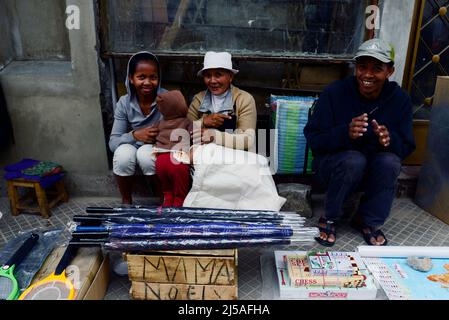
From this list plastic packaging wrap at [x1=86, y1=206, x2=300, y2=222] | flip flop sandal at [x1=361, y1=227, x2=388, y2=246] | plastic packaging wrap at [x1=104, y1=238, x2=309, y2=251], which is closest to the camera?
plastic packaging wrap at [x1=104, y1=238, x2=309, y2=251]

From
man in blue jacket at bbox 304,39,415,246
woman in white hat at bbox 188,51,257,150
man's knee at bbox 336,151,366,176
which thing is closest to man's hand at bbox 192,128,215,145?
woman in white hat at bbox 188,51,257,150

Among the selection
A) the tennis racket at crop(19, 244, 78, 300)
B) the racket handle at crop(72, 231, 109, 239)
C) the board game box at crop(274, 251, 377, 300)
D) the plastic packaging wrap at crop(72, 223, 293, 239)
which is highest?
the plastic packaging wrap at crop(72, 223, 293, 239)

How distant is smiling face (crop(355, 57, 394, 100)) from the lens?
8.68 ft

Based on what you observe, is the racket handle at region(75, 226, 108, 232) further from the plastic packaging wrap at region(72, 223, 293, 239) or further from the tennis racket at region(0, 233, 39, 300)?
the tennis racket at region(0, 233, 39, 300)

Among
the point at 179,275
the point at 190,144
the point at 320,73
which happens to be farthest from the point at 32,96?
the point at 320,73

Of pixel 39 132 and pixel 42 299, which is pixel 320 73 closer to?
pixel 39 132

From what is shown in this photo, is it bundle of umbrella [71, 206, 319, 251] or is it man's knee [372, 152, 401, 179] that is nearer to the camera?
bundle of umbrella [71, 206, 319, 251]

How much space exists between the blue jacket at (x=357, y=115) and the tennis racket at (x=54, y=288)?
1949 mm

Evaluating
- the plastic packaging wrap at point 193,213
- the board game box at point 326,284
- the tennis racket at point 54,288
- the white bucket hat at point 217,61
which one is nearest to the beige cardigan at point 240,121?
the white bucket hat at point 217,61

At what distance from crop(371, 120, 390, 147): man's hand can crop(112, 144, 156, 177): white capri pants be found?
66.7 inches

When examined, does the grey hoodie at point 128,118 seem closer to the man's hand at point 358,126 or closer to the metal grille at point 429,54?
the man's hand at point 358,126

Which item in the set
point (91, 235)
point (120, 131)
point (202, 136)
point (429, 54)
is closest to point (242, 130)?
point (202, 136)

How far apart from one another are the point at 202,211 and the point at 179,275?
519 millimetres

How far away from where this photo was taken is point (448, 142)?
10.1 ft
